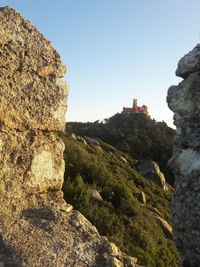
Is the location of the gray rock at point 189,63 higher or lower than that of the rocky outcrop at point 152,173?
lower

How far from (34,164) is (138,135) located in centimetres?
3962

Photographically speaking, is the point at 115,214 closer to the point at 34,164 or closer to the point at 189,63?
the point at 34,164

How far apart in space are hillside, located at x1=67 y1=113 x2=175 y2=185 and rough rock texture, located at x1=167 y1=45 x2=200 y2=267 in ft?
102

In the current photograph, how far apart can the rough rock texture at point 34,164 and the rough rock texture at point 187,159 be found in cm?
279

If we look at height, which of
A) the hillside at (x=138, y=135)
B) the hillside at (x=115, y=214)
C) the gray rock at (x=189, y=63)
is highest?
the hillside at (x=138, y=135)

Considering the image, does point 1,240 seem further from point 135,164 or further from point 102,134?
point 102,134

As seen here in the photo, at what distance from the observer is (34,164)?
7059mm

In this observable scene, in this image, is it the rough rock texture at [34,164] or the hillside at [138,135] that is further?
the hillside at [138,135]

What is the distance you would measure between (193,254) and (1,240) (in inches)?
124

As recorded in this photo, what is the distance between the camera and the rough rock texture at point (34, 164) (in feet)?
20.6

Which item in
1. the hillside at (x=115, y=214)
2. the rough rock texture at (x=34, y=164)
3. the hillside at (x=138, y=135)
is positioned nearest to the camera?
the rough rock texture at (x=34, y=164)

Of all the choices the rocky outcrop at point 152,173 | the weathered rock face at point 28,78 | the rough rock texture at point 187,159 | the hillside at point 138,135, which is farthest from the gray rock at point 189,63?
the hillside at point 138,135

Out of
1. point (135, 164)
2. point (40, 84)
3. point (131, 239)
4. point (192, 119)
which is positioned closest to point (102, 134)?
point (135, 164)

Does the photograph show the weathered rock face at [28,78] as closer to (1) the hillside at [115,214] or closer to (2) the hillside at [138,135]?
(1) the hillside at [115,214]
